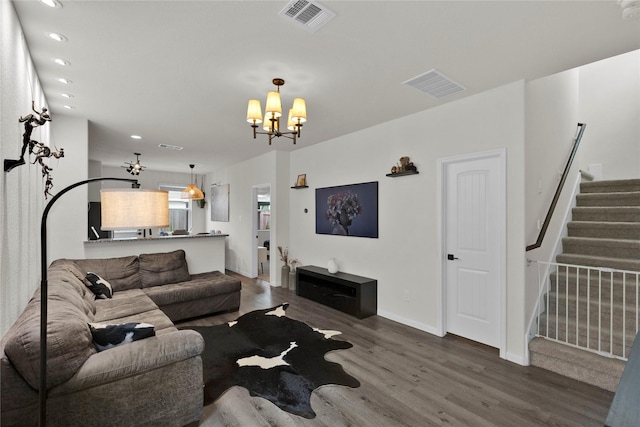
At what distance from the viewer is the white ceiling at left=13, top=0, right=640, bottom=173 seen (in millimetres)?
1913

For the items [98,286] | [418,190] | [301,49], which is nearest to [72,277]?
[98,286]

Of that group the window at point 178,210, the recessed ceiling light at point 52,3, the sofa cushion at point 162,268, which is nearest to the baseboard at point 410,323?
the sofa cushion at point 162,268

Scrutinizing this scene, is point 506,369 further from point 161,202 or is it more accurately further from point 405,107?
point 161,202

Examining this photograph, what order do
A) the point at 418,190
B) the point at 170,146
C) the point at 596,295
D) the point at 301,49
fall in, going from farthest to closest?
the point at 170,146 < the point at 418,190 < the point at 596,295 < the point at 301,49

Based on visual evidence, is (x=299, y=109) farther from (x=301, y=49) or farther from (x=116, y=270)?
(x=116, y=270)

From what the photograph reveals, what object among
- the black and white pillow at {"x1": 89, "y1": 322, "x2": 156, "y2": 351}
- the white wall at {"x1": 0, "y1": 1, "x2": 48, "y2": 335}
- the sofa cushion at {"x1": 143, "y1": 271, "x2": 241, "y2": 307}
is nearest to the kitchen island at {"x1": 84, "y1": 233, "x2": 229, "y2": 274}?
the sofa cushion at {"x1": 143, "y1": 271, "x2": 241, "y2": 307}

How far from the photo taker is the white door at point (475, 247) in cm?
310

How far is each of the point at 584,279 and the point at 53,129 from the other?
21.5 ft

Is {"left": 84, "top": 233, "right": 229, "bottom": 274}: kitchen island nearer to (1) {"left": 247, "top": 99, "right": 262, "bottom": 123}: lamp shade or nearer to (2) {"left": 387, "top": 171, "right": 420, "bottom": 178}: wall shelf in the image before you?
(1) {"left": 247, "top": 99, "right": 262, "bottom": 123}: lamp shade

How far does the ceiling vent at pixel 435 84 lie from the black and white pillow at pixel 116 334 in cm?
304

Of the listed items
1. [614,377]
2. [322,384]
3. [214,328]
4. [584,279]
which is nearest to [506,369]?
[614,377]

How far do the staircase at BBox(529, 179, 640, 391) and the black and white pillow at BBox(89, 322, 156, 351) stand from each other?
3314 millimetres

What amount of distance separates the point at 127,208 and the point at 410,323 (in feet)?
11.1

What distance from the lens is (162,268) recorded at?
4266 millimetres
